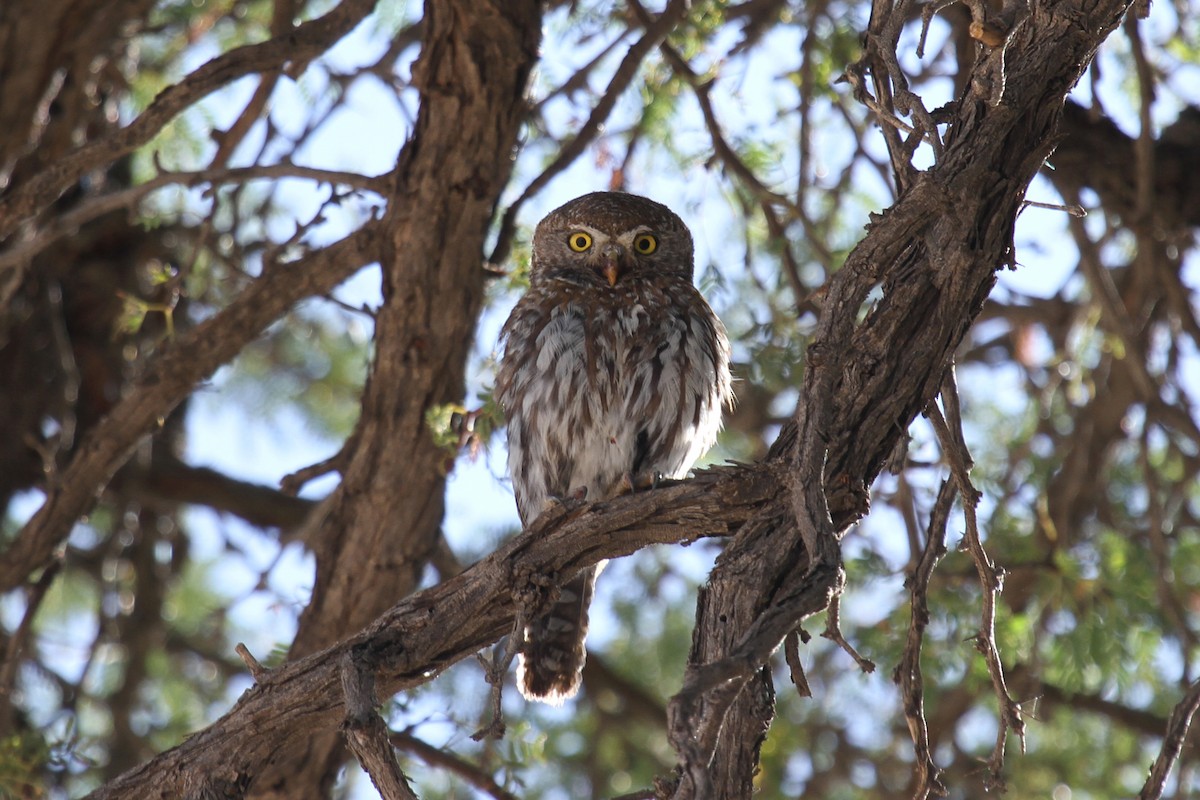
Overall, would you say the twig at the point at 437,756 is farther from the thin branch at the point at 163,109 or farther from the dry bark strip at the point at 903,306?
the thin branch at the point at 163,109

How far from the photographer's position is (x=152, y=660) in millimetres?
6895

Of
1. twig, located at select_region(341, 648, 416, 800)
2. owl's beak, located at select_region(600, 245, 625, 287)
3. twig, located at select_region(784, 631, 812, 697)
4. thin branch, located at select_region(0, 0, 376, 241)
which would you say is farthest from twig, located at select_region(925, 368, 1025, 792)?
thin branch, located at select_region(0, 0, 376, 241)

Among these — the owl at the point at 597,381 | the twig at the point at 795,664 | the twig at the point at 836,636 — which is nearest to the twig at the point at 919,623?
the twig at the point at 836,636

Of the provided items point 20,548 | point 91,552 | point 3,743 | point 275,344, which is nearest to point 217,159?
point 20,548

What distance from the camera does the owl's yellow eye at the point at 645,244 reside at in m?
4.93

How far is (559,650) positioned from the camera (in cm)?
472

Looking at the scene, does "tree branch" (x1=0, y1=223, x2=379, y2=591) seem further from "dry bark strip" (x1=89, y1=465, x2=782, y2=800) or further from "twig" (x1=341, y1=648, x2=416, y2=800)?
"twig" (x1=341, y1=648, x2=416, y2=800)

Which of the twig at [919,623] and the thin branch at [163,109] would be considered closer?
the twig at [919,623]

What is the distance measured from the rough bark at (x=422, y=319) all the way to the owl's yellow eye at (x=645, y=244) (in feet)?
2.45

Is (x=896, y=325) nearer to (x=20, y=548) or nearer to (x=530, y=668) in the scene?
(x=530, y=668)

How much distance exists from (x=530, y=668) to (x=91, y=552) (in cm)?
299

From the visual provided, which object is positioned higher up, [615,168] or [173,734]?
[615,168]

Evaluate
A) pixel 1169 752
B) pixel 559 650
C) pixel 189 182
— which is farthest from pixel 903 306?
pixel 189 182

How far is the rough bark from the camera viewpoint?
165 inches
